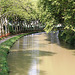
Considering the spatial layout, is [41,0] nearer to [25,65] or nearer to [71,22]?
[71,22]

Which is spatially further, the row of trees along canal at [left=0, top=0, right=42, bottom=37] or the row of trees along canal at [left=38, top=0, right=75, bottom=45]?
the row of trees along canal at [left=0, top=0, right=42, bottom=37]

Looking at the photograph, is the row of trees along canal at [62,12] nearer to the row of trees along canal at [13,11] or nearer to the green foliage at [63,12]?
the green foliage at [63,12]

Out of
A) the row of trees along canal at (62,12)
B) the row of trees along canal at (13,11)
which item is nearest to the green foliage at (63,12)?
the row of trees along canal at (62,12)

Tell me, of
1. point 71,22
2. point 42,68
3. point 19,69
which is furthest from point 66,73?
point 71,22

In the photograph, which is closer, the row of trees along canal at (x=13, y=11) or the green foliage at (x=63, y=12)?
the green foliage at (x=63, y=12)

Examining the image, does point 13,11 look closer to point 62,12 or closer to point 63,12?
point 62,12

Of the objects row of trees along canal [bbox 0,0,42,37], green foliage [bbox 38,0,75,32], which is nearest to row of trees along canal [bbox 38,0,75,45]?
green foliage [bbox 38,0,75,32]

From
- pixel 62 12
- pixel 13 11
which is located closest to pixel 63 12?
pixel 62 12

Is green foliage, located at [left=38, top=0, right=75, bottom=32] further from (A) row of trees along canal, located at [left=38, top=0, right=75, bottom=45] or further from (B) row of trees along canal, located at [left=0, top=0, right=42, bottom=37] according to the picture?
(B) row of trees along canal, located at [left=0, top=0, right=42, bottom=37]

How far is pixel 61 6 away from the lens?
19266 millimetres

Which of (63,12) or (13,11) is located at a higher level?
(13,11)

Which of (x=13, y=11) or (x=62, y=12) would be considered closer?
(x=62, y=12)

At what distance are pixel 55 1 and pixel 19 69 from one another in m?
9.91

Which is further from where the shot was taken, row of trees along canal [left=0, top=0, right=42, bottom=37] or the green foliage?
row of trees along canal [left=0, top=0, right=42, bottom=37]
